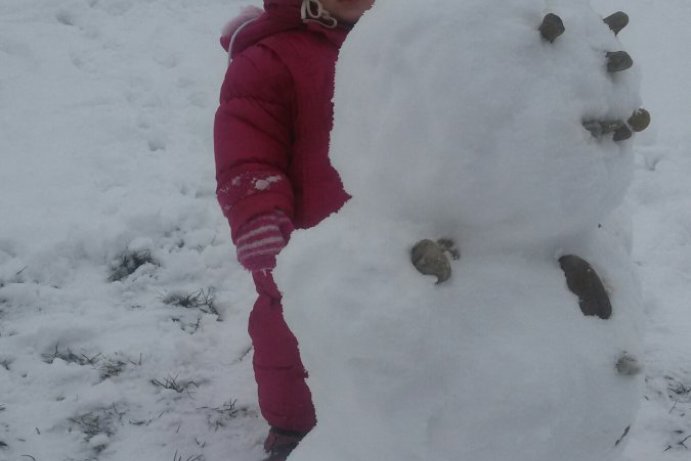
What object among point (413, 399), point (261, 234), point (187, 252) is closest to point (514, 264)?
point (413, 399)

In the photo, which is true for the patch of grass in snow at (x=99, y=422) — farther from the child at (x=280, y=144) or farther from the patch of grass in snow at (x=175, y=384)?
the child at (x=280, y=144)

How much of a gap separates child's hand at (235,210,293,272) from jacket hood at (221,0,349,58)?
56 centimetres

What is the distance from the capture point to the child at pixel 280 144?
1763mm

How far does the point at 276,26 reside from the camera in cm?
196

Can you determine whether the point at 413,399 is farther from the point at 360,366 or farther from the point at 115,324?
the point at 115,324

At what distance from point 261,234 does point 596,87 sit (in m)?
0.88

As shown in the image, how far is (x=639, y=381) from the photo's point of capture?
1162 millimetres

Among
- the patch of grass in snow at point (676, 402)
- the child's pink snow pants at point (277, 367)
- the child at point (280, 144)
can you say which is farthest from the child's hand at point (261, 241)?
the patch of grass in snow at point (676, 402)

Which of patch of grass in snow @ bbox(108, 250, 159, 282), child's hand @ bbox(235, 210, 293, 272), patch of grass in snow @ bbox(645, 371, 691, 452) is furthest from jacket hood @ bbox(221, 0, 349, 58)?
patch of grass in snow @ bbox(645, 371, 691, 452)

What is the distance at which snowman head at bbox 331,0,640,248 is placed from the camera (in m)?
0.98

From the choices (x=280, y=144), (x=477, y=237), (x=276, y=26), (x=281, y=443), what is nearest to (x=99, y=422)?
(x=281, y=443)

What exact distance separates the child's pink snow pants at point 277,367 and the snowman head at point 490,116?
3.24ft

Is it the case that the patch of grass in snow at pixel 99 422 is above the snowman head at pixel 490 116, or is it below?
below

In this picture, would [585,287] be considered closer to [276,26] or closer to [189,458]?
[276,26]
